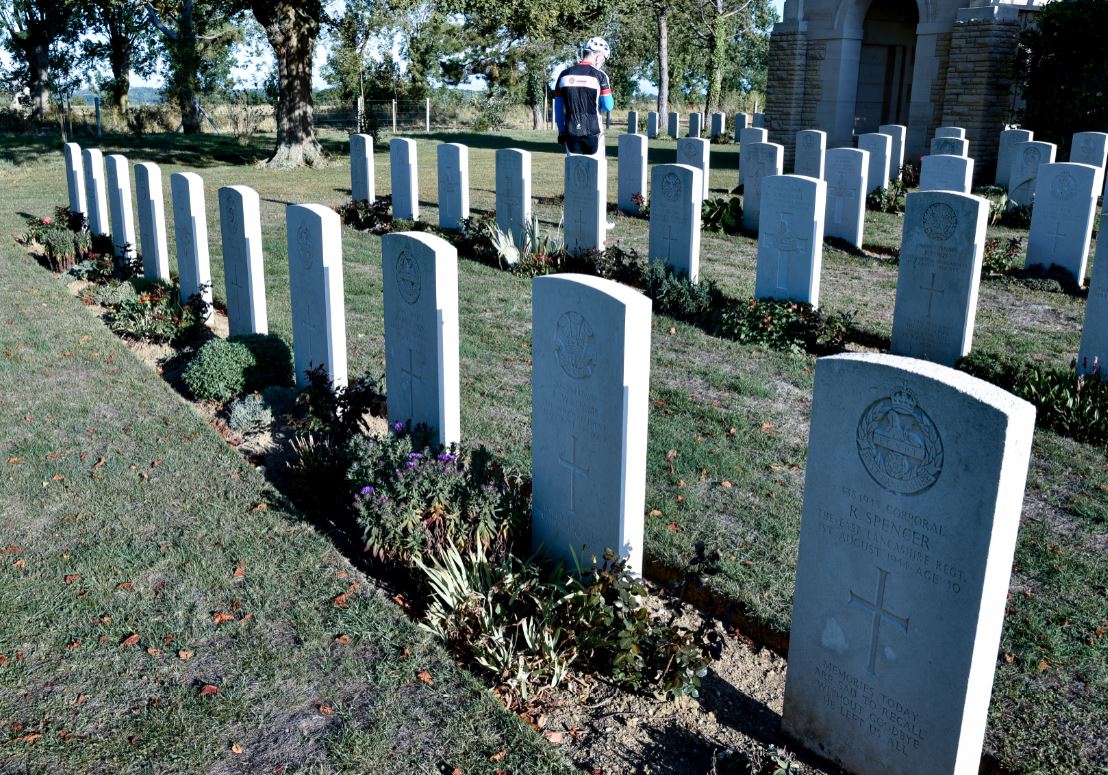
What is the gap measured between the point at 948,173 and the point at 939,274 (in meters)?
5.23

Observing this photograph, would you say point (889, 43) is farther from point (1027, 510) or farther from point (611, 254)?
point (1027, 510)

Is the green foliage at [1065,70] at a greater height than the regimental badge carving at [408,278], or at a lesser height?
greater

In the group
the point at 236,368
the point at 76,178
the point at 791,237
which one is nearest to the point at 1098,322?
the point at 791,237

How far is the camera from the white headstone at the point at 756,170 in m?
14.9

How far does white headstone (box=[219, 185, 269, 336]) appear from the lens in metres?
8.62

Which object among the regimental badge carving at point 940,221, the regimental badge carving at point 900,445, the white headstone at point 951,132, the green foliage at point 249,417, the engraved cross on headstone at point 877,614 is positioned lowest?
the green foliage at point 249,417

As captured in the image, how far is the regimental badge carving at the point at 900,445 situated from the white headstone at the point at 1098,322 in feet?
17.7

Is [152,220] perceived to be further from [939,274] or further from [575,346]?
[939,274]

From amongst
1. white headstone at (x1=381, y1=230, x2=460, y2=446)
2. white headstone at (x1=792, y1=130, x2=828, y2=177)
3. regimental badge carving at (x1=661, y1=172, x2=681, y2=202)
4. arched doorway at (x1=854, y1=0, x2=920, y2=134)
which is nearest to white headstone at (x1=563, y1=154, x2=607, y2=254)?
regimental badge carving at (x1=661, y1=172, x2=681, y2=202)

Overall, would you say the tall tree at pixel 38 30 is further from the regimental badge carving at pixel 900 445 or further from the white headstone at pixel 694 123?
the regimental badge carving at pixel 900 445

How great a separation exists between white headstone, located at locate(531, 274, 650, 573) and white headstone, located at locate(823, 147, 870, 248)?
32.3 feet

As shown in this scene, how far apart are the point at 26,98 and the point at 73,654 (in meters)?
49.6

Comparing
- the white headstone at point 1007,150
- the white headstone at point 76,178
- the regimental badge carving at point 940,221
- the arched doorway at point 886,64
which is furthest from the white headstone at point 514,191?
the arched doorway at point 886,64

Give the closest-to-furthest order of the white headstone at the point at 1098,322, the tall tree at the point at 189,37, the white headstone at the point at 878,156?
the white headstone at the point at 1098,322, the white headstone at the point at 878,156, the tall tree at the point at 189,37
